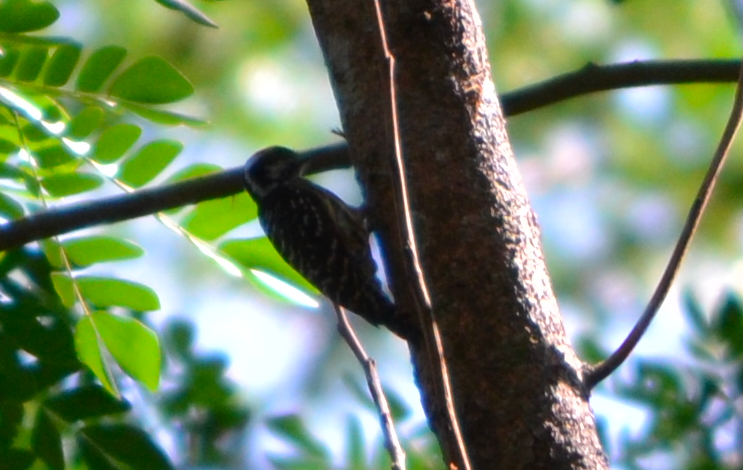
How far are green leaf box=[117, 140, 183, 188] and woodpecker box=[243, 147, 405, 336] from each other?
365 millimetres

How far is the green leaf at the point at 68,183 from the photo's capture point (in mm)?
2525

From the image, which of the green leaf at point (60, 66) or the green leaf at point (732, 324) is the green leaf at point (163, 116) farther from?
the green leaf at point (732, 324)

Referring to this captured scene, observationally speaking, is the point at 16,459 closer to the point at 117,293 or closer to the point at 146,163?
the point at 117,293

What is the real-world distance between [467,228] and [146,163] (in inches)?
38.2

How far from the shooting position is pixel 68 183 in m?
2.53

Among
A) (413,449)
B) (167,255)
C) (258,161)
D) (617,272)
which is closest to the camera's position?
(413,449)

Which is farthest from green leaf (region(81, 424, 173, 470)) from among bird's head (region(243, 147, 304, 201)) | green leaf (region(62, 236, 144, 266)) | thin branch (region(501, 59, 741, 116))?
bird's head (region(243, 147, 304, 201))

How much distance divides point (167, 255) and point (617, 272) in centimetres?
375

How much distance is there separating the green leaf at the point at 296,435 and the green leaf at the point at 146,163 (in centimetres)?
116

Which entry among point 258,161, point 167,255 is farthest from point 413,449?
point 167,255

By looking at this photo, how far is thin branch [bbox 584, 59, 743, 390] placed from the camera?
1825mm

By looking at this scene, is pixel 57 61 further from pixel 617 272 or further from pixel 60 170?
pixel 617 272

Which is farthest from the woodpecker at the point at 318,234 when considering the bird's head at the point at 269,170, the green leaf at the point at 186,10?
the green leaf at the point at 186,10

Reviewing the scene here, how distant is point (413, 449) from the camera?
3.54 m
